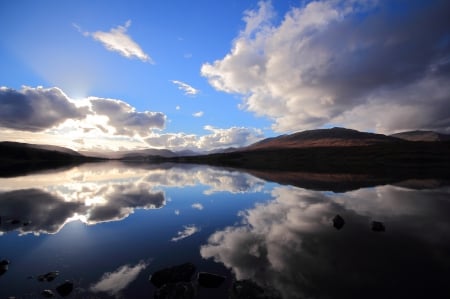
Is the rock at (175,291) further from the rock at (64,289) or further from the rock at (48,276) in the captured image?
the rock at (48,276)

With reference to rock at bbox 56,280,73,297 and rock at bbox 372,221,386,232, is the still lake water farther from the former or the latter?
rock at bbox 372,221,386,232

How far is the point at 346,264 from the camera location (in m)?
15.7

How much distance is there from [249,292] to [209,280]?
2.38m

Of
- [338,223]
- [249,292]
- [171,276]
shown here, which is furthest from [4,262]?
[338,223]

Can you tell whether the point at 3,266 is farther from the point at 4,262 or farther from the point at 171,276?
the point at 171,276

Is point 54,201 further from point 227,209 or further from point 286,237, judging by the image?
point 286,237

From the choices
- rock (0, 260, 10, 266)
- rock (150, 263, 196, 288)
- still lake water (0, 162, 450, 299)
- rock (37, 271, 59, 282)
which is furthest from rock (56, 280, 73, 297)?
rock (0, 260, 10, 266)

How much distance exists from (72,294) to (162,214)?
16964mm

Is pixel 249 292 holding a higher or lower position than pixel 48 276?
lower

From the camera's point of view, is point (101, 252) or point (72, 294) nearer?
point (72, 294)

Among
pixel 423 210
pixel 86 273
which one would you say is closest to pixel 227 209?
pixel 86 273

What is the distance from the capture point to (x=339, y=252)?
1752 centimetres

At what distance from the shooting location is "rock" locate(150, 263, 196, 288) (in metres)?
13.0

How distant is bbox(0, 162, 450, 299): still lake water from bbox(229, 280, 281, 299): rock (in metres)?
0.37
